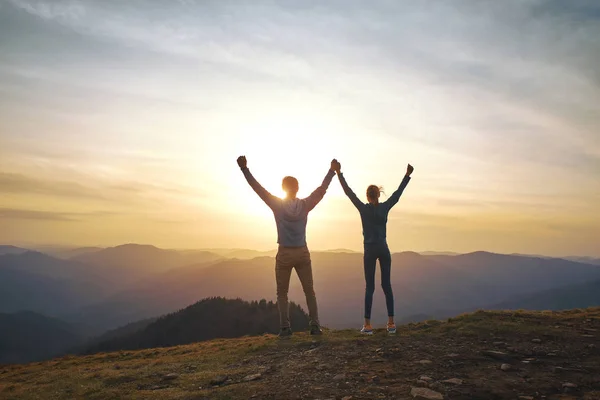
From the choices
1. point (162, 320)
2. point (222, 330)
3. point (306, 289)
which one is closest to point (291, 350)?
point (306, 289)

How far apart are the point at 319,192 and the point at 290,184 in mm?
873

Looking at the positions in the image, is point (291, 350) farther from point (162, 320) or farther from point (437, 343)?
point (162, 320)

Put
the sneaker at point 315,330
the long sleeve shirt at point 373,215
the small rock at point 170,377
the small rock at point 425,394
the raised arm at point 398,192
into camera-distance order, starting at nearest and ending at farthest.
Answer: the small rock at point 425,394 → the small rock at point 170,377 → the long sleeve shirt at point 373,215 → the raised arm at point 398,192 → the sneaker at point 315,330

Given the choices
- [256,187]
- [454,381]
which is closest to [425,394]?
[454,381]

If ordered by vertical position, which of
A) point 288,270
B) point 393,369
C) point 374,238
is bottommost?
point 393,369

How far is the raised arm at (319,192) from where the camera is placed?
10992 mm

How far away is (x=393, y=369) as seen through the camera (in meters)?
7.19

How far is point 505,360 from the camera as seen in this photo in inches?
293

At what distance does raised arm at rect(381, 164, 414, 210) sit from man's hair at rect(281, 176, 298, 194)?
2.55m

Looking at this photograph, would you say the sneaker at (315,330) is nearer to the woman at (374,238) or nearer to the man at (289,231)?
the man at (289,231)

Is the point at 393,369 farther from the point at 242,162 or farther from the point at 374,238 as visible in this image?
the point at 242,162

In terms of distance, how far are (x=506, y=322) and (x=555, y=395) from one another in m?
5.12

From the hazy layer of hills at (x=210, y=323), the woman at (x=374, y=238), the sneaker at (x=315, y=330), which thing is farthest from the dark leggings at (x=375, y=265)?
the hazy layer of hills at (x=210, y=323)

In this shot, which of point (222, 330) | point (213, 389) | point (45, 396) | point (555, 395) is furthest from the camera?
point (222, 330)
